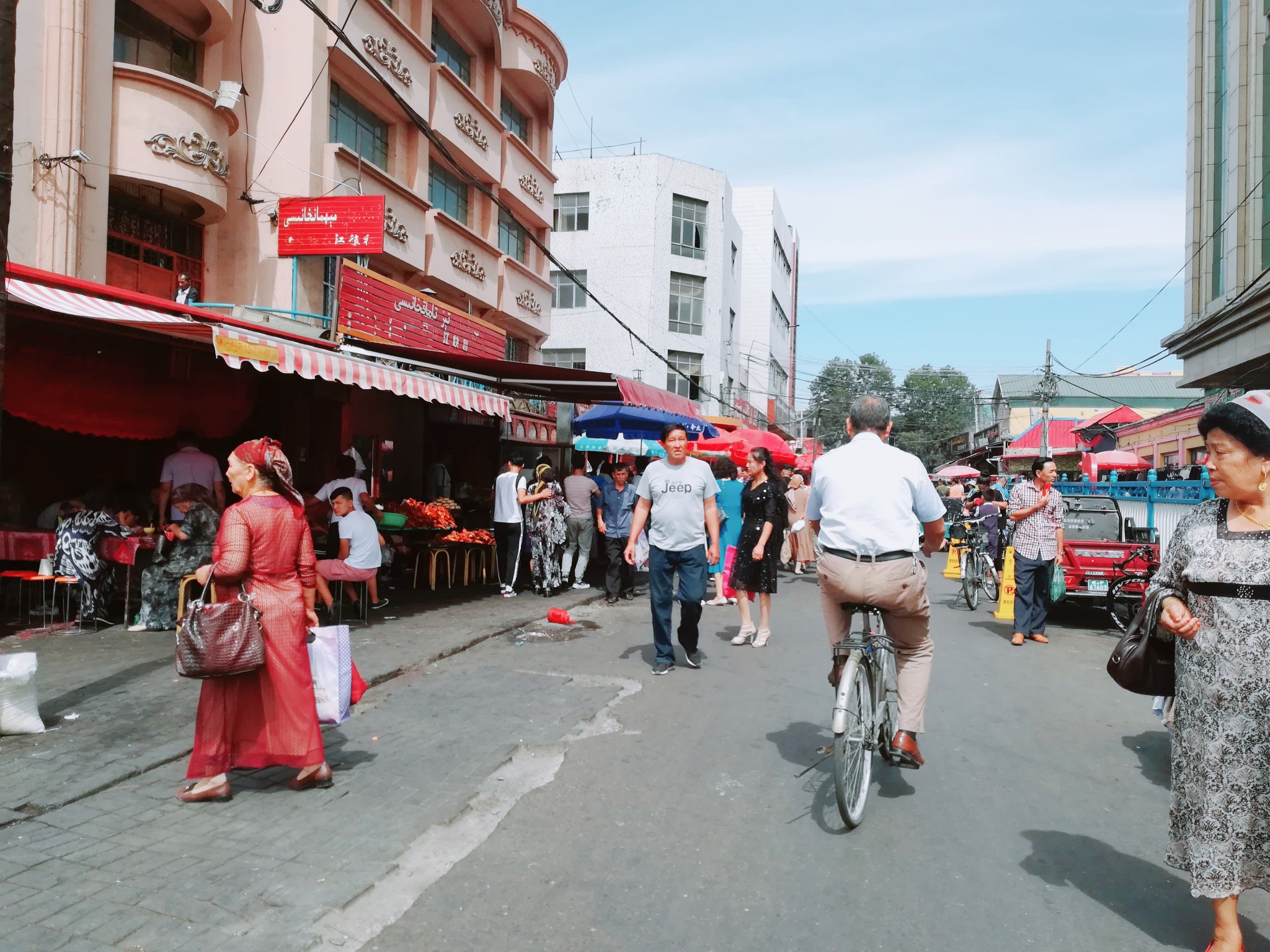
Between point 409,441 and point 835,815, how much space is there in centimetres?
1528

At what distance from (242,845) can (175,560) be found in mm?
5476

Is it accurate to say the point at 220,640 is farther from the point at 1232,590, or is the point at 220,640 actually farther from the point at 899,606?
the point at 1232,590

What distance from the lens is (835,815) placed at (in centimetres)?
434

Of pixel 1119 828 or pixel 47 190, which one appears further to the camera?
pixel 47 190

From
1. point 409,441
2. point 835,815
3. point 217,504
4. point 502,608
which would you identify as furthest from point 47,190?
point 835,815

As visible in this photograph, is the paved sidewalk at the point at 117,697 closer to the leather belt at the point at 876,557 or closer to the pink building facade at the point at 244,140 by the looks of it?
the leather belt at the point at 876,557

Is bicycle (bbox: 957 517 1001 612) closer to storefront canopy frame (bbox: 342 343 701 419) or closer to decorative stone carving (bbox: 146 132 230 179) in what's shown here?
storefront canopy frame (bbox: 342 343 701 419)

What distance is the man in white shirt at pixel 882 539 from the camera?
14.4ft

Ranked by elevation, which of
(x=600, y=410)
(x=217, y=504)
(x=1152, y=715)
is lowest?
(x=1152, y=715)

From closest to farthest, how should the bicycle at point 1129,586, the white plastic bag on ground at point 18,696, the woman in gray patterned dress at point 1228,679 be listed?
1. the woman in gray patterned dress at point 1228,679
2. the white plastic bag on ground at point 18,696
3. the bicycle at point 1129,586

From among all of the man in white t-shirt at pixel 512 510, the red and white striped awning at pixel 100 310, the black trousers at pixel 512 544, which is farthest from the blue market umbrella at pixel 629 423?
the red and white striped awning at pixel 100 310

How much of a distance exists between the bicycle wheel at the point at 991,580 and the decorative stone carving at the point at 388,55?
42.4 ft

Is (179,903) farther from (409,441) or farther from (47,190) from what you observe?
(409,441)

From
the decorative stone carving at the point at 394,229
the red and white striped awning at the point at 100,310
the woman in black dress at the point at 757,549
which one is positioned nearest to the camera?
the red and white striped awning at the point at 100,310
